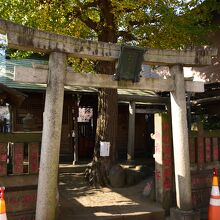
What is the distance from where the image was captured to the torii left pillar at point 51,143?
6.27 metres

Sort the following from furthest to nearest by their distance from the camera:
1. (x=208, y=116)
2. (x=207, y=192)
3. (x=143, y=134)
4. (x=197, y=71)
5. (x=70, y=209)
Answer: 1. (x=143, y=134)
2. (x=197, y=71)
3. (x=208, y=116)
4. (x=207, y=192)
5. (x=70, y=209)

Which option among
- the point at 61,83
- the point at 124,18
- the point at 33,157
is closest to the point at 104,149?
the point at 33,157

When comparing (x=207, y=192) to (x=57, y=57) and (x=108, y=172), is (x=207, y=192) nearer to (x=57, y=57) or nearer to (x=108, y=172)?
(x=108, y=172)

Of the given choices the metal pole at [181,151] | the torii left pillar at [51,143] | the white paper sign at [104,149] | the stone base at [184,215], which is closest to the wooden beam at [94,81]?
the torii left pillar at [51,143]

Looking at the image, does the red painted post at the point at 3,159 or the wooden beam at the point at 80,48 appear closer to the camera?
the wooden beam at the point at 80,48

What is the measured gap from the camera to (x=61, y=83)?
6535 millimetres

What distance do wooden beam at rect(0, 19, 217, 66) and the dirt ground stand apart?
348 centimetres

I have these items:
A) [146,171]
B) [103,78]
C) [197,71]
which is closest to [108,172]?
[146,171]

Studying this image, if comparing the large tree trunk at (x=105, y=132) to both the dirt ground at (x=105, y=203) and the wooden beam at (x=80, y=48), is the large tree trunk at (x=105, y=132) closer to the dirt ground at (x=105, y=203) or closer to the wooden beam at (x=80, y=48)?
the dirt ground at (x=105, y=203)

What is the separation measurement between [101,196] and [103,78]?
13.0 feet

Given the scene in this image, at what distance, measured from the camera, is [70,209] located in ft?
25.7

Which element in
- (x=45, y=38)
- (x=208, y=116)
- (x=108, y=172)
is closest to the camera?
(x=45, y=38)

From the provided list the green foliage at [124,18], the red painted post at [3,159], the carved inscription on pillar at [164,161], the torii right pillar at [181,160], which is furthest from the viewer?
the green foliage at [124,18]

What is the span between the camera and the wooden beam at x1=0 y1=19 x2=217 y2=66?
19.9ft
